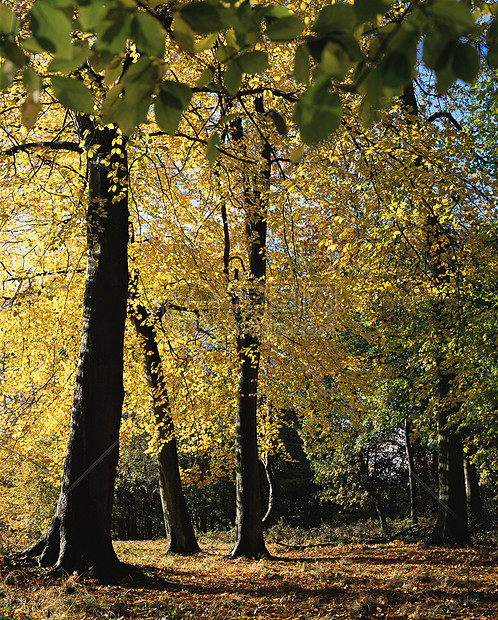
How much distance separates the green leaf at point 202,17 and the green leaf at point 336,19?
216mm

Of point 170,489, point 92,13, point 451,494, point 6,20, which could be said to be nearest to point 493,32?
point 92,13

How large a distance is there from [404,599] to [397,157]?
213 inches

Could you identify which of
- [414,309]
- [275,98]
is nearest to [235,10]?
[275,98]

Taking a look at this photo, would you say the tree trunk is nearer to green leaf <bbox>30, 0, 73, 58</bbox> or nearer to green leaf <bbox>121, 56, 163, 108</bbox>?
green leaf <bbox>121, 56, 163, 108</bbox>

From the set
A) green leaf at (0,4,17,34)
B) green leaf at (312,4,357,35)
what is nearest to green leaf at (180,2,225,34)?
green leaf at (312,4,357,35)

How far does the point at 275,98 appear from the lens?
8.37m

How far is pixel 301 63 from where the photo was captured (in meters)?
1.14

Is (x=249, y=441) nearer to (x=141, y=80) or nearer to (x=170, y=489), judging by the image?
(x=170, y=489)

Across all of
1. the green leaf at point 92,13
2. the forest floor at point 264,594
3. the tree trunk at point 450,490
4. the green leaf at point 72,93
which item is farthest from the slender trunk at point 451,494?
the green leaf at point 92,13

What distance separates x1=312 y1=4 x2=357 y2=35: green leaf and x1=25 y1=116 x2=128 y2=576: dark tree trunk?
5141 mm

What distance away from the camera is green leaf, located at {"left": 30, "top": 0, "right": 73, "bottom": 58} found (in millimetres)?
1006

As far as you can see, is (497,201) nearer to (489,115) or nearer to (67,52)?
(489,115)

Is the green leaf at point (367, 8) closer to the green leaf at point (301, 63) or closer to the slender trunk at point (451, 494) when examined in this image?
the green leaf at point (301, 63)

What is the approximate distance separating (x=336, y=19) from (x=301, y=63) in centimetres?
12
